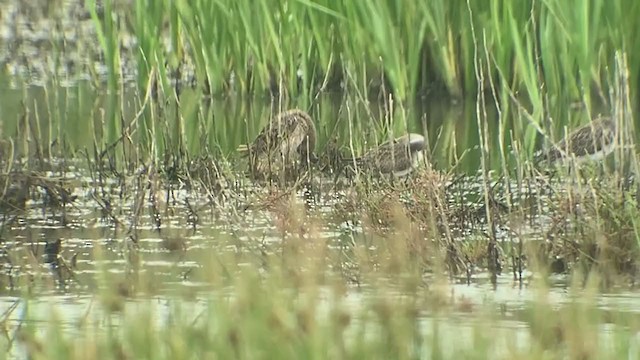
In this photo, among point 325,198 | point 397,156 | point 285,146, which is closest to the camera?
point 325,198

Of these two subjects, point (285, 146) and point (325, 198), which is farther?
point (285, 146)

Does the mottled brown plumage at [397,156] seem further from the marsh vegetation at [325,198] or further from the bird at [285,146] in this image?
the bird at [285,146]

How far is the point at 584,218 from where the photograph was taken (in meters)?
5.96

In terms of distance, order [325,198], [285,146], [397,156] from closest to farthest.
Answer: [325,198] → [397,156] → [285,146]

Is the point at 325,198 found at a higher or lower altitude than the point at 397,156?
lower

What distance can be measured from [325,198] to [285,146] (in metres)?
0.83

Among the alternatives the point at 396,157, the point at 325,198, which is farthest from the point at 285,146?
the point at 325,198

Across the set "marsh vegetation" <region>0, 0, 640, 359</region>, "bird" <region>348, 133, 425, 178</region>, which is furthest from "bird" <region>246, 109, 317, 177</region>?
"bird" <region>348, 133, 425, 178</region>

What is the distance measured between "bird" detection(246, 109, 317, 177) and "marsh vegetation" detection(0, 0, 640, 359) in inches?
1.8

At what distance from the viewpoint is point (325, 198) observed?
730 cm

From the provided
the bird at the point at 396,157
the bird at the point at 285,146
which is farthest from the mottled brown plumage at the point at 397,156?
the bird at the point at 285,146

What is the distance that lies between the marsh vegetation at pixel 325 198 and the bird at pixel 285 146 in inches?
1.8

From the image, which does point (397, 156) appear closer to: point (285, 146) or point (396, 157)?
point (396, 157)

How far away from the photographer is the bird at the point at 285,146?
25.5ft
